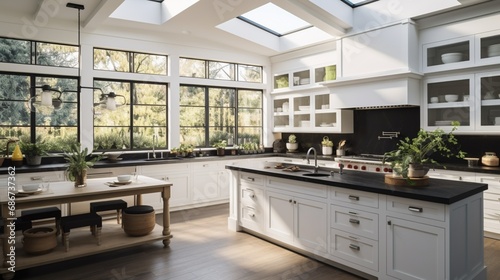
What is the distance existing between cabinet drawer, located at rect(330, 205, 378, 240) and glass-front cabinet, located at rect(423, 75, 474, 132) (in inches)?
97.8

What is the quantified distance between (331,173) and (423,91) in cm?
228

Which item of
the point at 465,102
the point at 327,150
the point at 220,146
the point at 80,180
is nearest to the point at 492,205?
the point at 465,102

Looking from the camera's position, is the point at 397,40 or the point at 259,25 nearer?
the point at 397,40

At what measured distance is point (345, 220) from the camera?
132 inches

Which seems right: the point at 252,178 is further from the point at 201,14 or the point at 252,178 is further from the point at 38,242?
the point at 201,14

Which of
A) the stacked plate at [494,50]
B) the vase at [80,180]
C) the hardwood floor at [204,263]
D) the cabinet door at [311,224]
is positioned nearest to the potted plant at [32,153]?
the vase at [80,180]

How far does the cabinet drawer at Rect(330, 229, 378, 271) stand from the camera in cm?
312

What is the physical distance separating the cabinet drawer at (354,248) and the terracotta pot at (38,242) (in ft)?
9.23

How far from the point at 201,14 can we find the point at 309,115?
9.35 ft

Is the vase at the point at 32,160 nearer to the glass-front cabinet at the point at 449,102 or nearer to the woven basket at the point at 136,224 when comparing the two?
the woven basket at the point at 136,224

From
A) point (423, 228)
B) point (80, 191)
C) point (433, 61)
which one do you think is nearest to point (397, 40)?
point (433, 61)

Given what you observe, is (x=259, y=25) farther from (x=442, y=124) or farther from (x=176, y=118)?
(x=442, y=124)

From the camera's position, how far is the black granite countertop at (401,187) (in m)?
2.70

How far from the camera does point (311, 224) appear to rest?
12.1 feet
